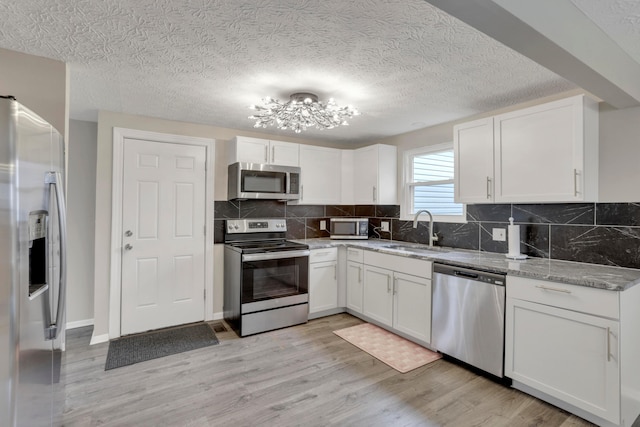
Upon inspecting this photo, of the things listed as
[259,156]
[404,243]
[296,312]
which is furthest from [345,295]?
[259,156]

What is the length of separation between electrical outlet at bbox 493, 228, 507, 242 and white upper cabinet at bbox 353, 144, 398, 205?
1.27 m

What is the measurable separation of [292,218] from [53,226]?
2784 millimetres

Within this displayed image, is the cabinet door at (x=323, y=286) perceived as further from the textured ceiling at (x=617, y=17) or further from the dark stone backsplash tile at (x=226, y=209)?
the textured ceiling at (x=617, y=17)

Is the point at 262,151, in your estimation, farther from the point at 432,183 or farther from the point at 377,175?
the point at 432,183

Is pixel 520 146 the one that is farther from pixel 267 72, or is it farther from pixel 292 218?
pixel 292 218

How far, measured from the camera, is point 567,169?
7.47ft

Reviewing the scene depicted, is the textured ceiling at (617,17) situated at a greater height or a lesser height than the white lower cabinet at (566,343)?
greater

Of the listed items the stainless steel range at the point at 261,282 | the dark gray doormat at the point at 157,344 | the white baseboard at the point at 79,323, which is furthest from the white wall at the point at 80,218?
the stainless steel range at the point at 261,282

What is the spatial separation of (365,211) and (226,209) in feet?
6.36

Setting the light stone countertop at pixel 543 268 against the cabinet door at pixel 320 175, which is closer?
the light stone countertop at pixel 543 268

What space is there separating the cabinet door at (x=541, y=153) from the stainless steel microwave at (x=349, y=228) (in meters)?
1.79

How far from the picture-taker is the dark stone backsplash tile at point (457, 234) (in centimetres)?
318

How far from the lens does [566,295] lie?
6.43 ft

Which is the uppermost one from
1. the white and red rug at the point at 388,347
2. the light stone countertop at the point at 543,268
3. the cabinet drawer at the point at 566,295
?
the light stone countertop at the point at 543,268
